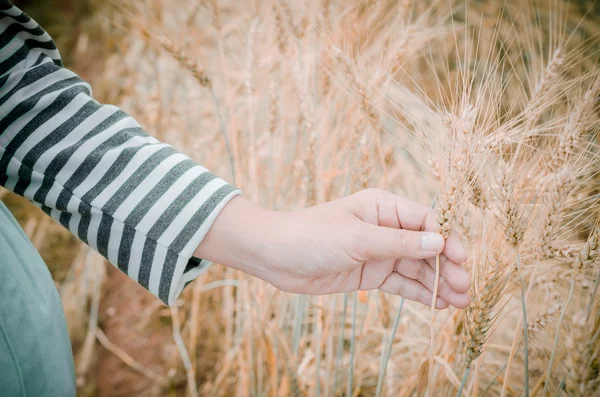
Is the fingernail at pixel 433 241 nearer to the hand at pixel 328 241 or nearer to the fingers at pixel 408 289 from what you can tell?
the hand at pixel 328 241

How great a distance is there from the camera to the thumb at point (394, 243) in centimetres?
53

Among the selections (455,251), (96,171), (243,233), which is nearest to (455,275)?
(455,251)

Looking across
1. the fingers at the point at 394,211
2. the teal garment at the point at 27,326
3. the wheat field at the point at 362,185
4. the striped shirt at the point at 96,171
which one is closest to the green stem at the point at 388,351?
the wheat field at the point at 362,185

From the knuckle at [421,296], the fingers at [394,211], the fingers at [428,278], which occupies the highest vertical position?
the fingers at [394,211]

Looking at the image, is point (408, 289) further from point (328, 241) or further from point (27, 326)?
point (27, 326)

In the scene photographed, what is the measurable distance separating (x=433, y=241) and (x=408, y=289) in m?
0.18

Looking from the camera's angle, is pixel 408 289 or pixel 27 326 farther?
pixel 408 289

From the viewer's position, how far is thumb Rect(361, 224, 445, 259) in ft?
1.74

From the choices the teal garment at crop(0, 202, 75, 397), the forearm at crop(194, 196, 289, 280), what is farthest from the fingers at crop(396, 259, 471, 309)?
the teal garment at crop(0, 202, 75, 397)

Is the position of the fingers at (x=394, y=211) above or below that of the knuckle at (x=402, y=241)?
above

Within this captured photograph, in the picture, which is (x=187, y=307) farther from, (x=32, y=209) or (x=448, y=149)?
(x=448, y=149)

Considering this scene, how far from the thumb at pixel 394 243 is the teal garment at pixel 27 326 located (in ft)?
1.43

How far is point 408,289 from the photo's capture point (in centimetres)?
67

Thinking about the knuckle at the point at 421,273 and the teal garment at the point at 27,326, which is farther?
the knuckle at the point at 421,273
